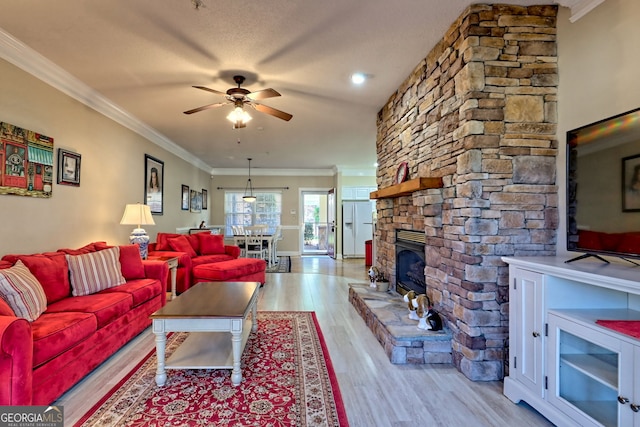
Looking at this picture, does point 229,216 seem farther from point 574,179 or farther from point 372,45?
point 574,179

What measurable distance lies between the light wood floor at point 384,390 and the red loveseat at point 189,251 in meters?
1.52

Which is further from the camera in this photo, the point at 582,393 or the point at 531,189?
the point at 531,189

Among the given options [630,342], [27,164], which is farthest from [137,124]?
[630,342]

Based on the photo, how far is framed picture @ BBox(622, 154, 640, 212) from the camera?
1462 millimetres

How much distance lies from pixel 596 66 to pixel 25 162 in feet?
14.8

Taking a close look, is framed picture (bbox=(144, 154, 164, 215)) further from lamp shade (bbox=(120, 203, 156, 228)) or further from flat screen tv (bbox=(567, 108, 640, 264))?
flat screen tv (bbox=(567, 108, 640, 264))

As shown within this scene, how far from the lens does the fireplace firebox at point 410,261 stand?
3.14 m

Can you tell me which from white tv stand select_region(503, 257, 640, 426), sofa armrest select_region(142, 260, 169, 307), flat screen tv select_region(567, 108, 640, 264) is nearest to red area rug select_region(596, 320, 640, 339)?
white tv stand select_region(503, 257, 640, 426)

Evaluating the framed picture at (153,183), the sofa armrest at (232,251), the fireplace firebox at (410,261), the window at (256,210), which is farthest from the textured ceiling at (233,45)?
the window at (256,210)

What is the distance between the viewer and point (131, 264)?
11.2 ft

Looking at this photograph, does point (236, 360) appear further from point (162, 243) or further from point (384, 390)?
point (162, 243)

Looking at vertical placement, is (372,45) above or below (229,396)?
above

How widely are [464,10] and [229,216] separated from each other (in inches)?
320

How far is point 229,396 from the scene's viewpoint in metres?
2.03
